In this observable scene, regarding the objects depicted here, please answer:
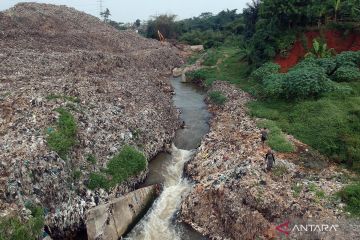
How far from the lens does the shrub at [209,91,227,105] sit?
26.8 meters

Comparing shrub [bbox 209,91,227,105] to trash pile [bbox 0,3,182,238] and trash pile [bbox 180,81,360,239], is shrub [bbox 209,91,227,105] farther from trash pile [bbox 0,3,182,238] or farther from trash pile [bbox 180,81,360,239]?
trash pile [bbox 180,81,360,239]

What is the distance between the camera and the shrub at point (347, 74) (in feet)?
74.1

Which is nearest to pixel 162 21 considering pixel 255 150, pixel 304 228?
pixel 255 150

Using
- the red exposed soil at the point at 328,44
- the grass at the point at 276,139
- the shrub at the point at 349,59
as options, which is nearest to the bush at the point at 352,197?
the grass at the point at 276,139

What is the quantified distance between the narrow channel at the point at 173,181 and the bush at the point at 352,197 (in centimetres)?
561

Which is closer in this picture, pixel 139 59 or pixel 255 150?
pixel 255 150

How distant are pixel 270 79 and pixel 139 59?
17.0m

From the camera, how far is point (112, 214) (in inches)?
536

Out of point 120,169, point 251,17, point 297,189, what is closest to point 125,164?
point 120,169

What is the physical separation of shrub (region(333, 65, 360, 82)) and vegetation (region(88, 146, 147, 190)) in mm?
14280

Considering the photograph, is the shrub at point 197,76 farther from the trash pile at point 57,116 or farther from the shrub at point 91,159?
the shrub at point 91,159

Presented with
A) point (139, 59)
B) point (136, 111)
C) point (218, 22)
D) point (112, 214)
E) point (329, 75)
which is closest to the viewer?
point (112, 214)

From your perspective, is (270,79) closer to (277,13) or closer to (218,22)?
(277,13)

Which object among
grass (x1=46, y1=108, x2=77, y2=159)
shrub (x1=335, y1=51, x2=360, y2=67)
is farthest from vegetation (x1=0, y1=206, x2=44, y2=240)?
shrub (x1=335, y1=51, x2=360, y2=67)
